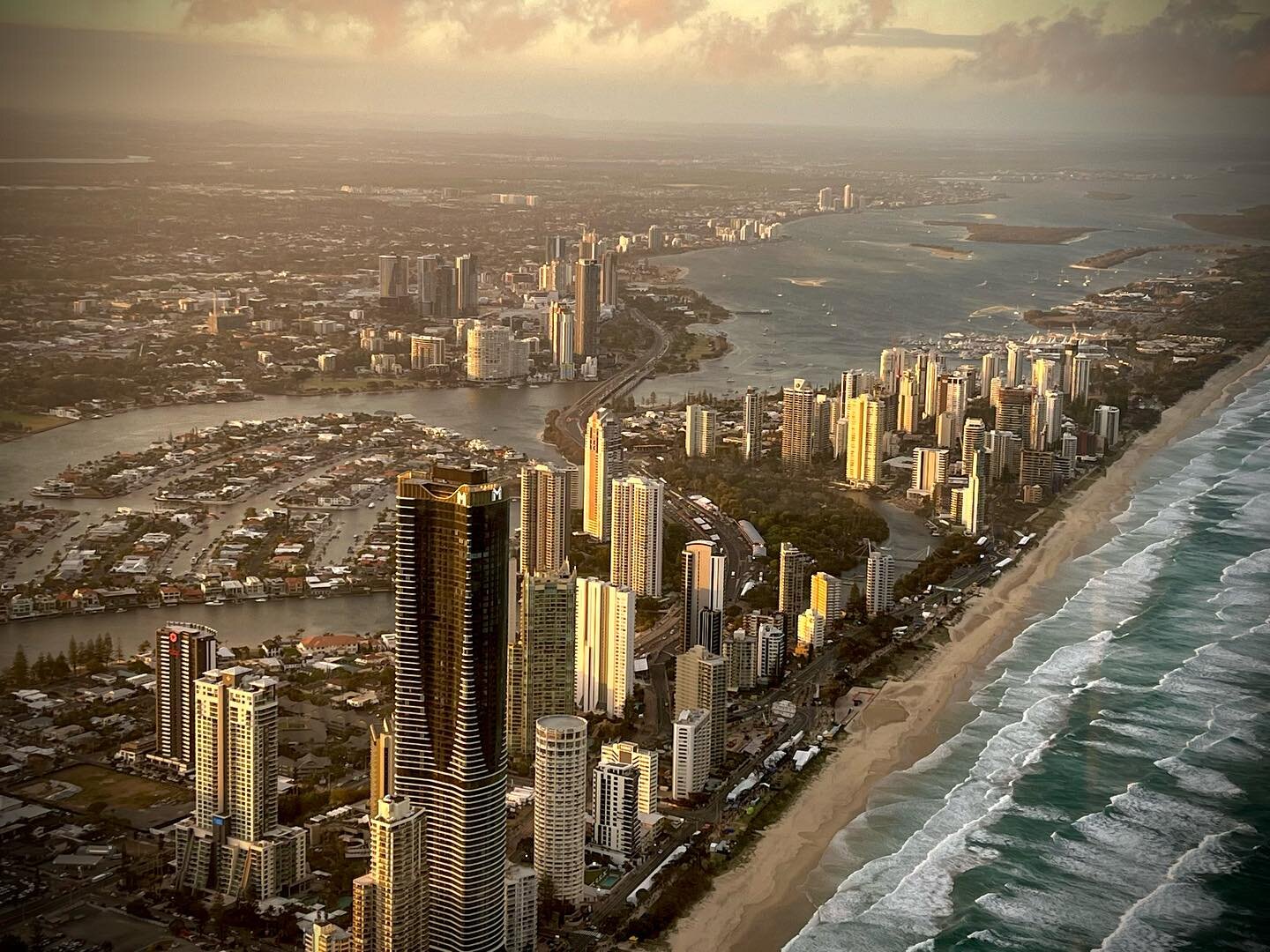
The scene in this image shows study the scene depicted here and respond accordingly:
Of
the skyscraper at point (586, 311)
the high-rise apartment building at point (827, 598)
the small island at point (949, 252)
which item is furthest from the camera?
the small island at point (949, 252)

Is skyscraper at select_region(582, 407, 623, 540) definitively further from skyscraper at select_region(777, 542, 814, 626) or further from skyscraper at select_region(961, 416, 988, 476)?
skyscraper at select_region(961, 416, 988, 476)

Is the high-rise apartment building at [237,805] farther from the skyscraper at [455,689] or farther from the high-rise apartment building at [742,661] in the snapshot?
the high-rise apartment building at [742,661]

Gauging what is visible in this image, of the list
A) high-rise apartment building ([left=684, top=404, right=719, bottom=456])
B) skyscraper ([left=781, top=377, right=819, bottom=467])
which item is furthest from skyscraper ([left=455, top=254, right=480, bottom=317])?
skyscraper ([left=781, top=377, right=819, bottom=467])

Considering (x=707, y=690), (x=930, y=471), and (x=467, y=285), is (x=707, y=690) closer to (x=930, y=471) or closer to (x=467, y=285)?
(x=930, y=471)

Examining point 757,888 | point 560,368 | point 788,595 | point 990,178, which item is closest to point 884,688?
point 788,595

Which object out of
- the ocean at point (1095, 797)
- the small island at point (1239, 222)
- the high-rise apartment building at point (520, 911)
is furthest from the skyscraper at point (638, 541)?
the small island at point (1239, 222)
